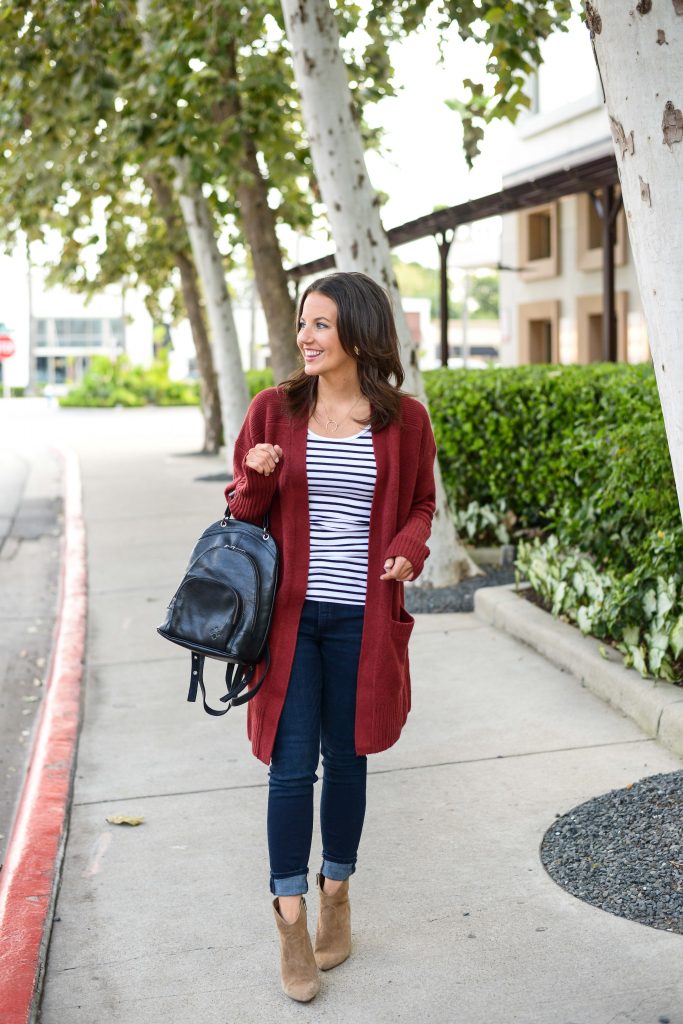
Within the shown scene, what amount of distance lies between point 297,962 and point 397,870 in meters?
0.89

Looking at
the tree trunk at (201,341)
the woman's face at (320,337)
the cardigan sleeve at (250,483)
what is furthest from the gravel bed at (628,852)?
the tree trunk at (201,341)

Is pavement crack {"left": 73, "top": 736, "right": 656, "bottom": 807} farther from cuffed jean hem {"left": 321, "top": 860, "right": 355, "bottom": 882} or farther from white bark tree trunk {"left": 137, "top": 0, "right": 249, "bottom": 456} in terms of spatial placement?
white bark tree trunk {"left": 137, "top": 0, "right": 249, "bottom": 456}

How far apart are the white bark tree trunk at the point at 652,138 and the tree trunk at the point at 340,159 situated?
15.0ft

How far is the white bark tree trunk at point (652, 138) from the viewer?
11.3 feet

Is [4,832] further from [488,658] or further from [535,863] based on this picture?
[488,658]

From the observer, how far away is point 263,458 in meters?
3.44

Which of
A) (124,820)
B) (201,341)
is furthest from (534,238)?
(124,820)

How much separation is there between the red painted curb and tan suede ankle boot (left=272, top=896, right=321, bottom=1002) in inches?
26.9

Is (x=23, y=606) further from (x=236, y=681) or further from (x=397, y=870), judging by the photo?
(x=236, y=681)

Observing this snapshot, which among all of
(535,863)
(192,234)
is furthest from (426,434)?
(192,234)

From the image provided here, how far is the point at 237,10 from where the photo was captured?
1013 cm

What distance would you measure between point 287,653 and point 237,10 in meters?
7.97

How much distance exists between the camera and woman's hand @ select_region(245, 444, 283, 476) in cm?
343

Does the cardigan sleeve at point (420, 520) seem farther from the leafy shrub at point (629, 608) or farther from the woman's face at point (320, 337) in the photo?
the leafy shrub at point (629, 608)
